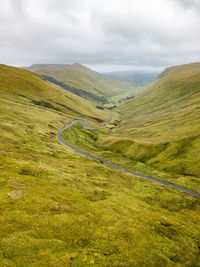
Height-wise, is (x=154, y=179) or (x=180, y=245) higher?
(x=180, y=245)

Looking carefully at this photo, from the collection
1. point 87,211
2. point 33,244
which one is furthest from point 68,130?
point 33,244

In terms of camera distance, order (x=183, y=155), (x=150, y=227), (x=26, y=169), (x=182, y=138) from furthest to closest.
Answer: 1. (x=182, y=138)
2. (x=183, y=155)
3. (x=26, y=169)
4. (x=150, y=227)

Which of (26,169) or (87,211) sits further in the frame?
(26,169)

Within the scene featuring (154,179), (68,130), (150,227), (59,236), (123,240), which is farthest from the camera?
(68,130)

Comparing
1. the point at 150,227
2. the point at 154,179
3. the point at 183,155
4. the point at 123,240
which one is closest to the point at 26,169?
the point at 123,240

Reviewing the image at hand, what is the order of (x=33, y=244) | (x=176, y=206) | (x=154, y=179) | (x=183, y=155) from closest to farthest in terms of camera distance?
(x=33, y=244), (x=176, y=206), (x=154, y=179), (x=183, y=155)

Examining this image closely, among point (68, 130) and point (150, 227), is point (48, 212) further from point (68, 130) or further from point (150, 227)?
point (68, 130)

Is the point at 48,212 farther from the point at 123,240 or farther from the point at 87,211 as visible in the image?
the point at 123,240

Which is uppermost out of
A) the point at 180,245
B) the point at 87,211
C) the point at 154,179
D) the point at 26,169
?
the point at 26,169

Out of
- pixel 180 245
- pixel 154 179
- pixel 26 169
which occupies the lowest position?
pixel 154 179
